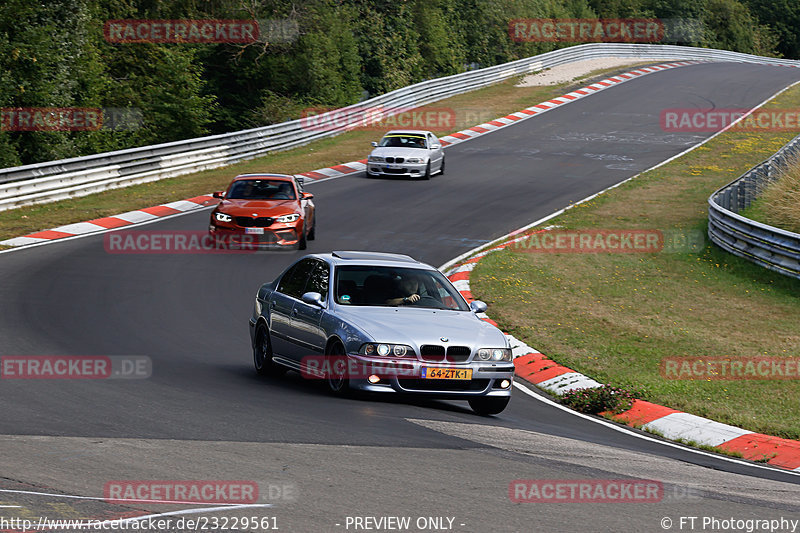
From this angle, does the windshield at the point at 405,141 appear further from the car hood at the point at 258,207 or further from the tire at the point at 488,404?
the tire at the point at 488,404

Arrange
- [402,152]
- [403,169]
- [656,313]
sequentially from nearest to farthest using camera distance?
[656,313], [403,169], [402,152]

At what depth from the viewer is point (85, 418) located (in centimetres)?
890

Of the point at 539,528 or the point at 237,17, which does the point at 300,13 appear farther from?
the point at 539,528

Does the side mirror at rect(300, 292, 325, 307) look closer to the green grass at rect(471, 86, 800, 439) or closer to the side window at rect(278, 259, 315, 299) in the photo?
the side window at rect(278, 259, 315, 299)

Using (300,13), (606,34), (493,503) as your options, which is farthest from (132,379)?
(606,34)

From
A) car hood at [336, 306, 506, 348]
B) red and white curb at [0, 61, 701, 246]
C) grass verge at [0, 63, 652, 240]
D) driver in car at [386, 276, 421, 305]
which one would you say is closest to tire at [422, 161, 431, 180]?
red and white curb at [0, 61, 701, 246]

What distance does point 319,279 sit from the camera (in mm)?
11680

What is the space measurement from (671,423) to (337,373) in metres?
3.65

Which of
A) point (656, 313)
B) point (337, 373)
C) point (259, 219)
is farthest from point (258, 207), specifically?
point (337, 373)

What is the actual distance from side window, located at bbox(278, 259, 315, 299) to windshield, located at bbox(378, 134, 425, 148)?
19938 mm

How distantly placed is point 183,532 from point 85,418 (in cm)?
337

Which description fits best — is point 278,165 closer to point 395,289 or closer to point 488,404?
point 395,289

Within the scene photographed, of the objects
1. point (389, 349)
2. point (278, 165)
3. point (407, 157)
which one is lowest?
point (278, 165)

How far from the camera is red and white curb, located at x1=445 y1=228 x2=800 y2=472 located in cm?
1036
